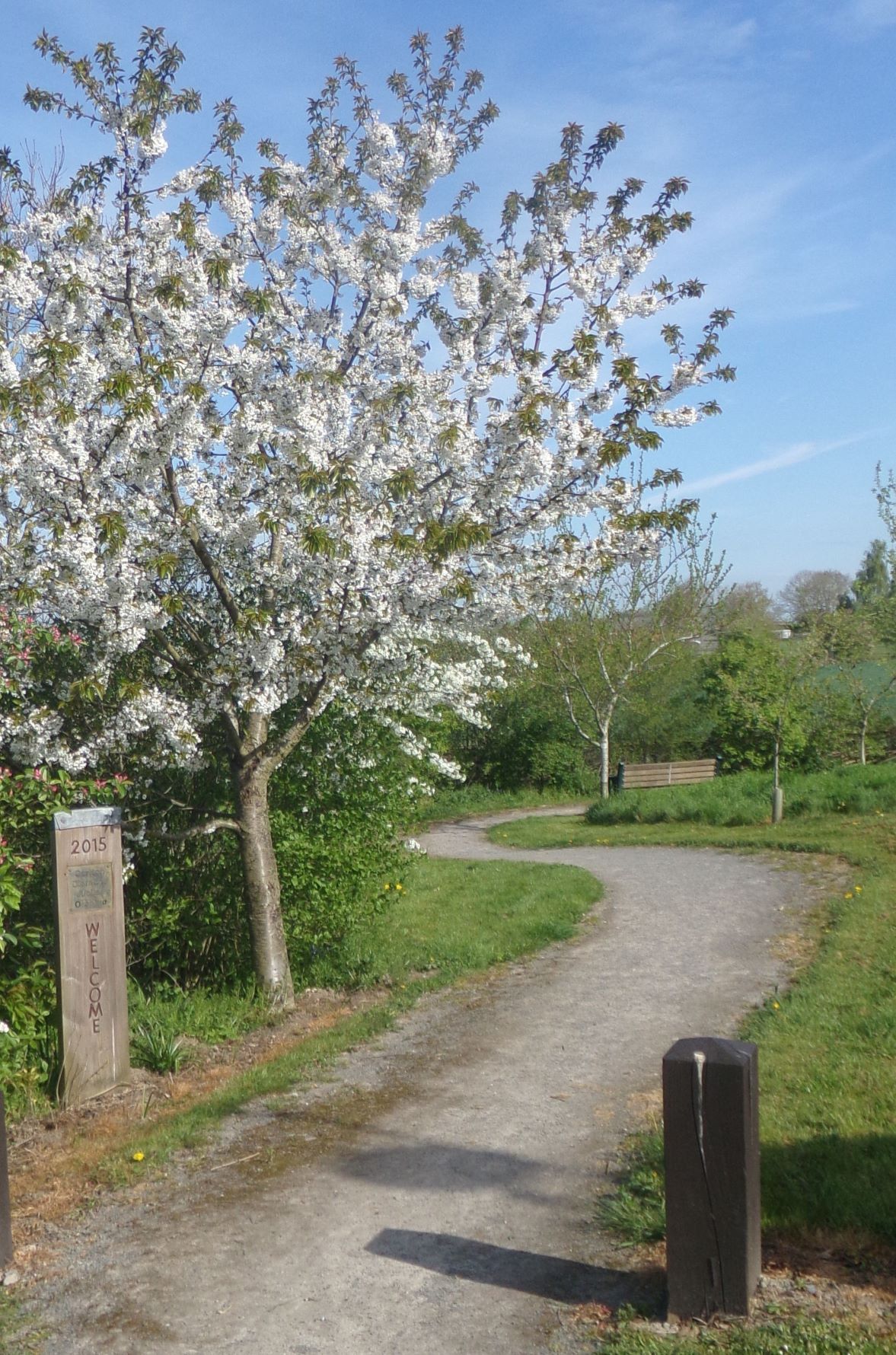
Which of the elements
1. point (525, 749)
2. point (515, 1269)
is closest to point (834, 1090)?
point (515, 1269)

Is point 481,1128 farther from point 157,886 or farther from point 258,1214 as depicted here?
point 157,886

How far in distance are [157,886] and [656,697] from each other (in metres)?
19.2

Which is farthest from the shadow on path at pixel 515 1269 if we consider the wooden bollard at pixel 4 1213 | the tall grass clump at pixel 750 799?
the tall grass clump at pixel 750 799

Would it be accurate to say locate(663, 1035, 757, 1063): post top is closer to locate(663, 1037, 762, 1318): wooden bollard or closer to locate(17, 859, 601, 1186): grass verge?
locate(663, 1037, 762, 1318): wooden bollard

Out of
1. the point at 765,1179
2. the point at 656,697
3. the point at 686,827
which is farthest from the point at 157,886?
the point at 656,697

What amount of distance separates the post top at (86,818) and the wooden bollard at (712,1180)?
13.5ft

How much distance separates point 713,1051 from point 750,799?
15090mm

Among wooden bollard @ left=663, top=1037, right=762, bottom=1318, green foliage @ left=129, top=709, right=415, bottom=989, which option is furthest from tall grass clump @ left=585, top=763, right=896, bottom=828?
wooden bollard @ left=663, top=1037, right=762, bottom=1318

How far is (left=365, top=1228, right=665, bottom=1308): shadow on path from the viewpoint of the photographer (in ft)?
13.3

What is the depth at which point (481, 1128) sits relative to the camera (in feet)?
18.6

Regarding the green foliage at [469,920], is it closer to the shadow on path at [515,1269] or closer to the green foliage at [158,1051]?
the green foliage at [158,1051]

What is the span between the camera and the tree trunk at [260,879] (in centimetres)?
808

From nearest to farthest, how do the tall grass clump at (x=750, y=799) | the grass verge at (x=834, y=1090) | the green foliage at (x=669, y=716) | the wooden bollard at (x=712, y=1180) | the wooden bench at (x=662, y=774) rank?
the wooden bollard at (x=712, y=1180) < the grass verge at (x=834, y=1090) < the tall grass clump at (x=750, y=799) < the wooden bench at (x=662, y=774) < the green foliage at (x=669, y=716)

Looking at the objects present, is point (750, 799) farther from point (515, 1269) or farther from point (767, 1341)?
point (767, 1341)
